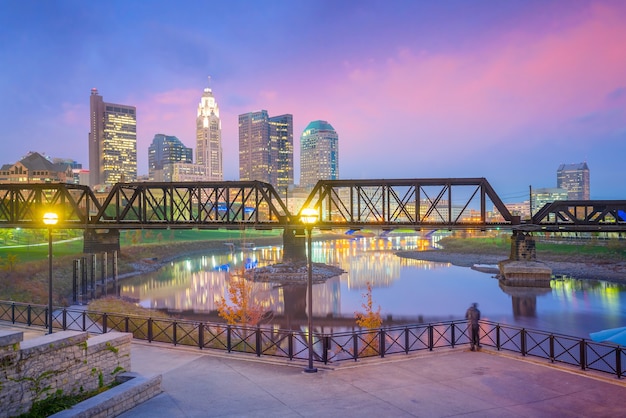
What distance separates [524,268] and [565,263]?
3024cm

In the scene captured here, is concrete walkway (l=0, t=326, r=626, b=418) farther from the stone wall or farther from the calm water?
→ the calm water

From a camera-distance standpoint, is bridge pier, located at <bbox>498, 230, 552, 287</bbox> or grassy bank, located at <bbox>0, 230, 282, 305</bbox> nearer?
grassy bank, located at <bbox>0, 230, 282, 305</bbox>

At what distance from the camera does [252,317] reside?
40.5 meters

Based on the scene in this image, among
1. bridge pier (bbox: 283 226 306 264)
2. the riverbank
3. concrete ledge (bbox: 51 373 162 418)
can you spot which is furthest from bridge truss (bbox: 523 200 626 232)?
concrete ledge (bbox: 51 373 162 418)

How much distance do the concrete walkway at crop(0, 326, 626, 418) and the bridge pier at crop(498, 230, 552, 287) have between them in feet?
158

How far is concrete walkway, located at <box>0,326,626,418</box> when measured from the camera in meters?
12.5

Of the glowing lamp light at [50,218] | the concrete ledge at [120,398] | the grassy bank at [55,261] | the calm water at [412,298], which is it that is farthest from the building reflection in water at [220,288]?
the concrete ledge at [120,398]

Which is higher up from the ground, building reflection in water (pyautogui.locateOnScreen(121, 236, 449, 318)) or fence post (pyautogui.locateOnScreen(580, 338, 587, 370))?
fence post (pyautogui.locateOnScreen(580, 338, 587, 370))

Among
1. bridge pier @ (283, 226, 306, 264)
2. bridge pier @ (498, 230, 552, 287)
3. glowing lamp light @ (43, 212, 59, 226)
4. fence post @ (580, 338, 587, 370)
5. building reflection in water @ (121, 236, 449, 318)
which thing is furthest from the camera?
bridge pier @ (283, 226, 306, 264)

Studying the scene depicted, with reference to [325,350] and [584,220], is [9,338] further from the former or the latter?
[584,220]

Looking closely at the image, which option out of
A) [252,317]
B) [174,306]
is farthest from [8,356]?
[174,306]

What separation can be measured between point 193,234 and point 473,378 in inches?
5759

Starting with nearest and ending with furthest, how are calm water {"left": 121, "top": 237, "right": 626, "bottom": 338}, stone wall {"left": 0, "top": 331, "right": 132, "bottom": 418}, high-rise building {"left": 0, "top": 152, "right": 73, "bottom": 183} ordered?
stone wall {"left": 0, "top": 331, "right": 132, "bottom": 418}, calm water {"left": 121, "top": 237, "right": 626, "bottom": 338}, high-rise building {"left": 0, "top": 152, "right": 73, "bottom": 183}

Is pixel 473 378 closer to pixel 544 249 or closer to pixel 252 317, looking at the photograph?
pixel 252 317
